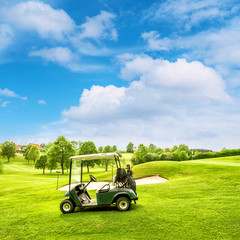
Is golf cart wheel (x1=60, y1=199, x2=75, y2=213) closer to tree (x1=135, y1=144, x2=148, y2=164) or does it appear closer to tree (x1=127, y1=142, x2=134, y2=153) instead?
tree (x1=135, y1=144, x2=148, y2=164)

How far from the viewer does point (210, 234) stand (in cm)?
556

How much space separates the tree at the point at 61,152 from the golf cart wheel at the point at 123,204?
3878 centimetres

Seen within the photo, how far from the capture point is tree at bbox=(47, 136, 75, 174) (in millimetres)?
45219

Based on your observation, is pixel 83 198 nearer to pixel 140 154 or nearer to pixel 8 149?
pixel 140 154

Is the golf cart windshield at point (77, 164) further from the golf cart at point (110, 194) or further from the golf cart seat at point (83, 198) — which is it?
the golf cart seat at point (83, 198)

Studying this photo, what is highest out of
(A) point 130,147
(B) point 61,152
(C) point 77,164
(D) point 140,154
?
(A) point 130,147

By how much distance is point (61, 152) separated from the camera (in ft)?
150

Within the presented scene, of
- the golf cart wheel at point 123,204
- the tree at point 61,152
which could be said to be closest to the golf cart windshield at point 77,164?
the golf cart wheel at point 123,204

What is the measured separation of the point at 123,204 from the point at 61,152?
4050 cm

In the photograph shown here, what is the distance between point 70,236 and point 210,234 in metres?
3.97

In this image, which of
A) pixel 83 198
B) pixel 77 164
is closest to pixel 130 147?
pixel 77 164

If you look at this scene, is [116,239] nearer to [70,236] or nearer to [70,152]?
[70,236]

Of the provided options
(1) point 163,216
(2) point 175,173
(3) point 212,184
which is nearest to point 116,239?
(1) point 163,216

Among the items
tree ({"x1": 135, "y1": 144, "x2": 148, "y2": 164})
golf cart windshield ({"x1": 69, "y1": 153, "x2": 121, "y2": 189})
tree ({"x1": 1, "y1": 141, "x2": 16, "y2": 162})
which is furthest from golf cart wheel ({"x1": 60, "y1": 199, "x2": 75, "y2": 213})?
tree ({"x1": 1, "y1": 141, "x2": 16, "y2": 162})
